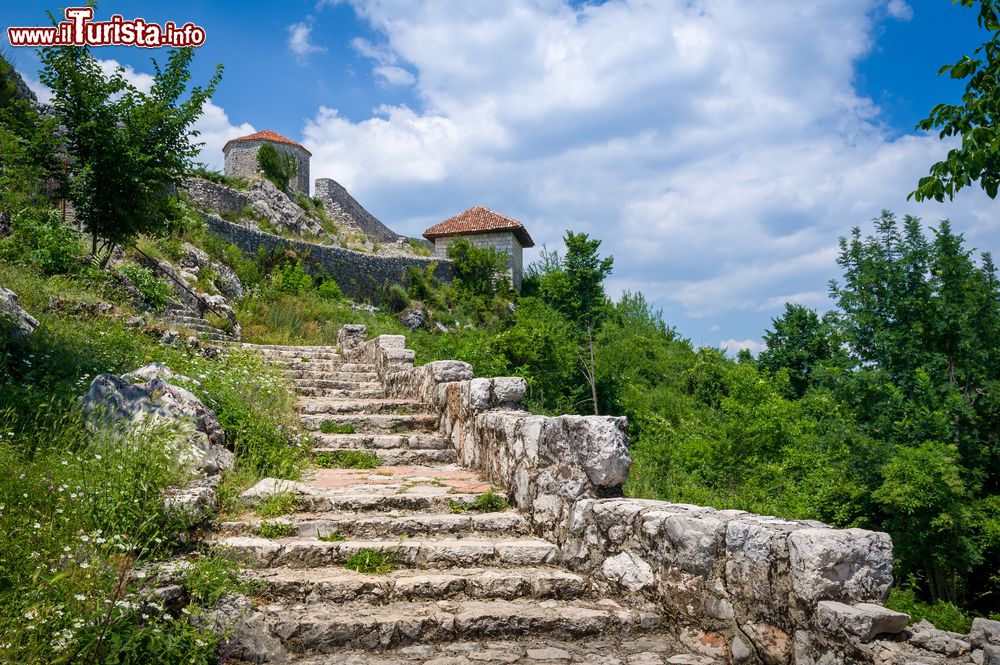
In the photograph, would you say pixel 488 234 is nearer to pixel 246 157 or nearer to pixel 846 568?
pixel 246 157

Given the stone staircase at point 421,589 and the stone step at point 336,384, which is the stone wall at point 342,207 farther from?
the stone staircase at point 421,589

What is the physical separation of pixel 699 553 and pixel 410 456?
3.98 m

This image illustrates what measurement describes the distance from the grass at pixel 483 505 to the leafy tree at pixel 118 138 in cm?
806

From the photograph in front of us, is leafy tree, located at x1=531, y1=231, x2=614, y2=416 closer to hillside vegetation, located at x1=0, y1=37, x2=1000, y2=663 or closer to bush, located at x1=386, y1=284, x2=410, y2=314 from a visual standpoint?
hillside vegetation, located at x1=0, y1=37, x2=1000, y2=663

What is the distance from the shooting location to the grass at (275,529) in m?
4.32

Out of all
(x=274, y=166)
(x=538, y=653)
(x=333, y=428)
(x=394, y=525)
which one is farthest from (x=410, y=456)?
(x=274, y=166)

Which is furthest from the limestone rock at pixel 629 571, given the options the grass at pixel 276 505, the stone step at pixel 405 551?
the grass at pixel 276 505

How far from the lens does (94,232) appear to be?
1001 centimetres

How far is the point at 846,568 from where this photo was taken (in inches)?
103

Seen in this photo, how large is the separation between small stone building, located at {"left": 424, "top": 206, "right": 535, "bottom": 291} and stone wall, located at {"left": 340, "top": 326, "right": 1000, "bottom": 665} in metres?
26.6

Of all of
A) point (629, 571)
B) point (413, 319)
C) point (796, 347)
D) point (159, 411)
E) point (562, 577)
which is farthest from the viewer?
point (796, 347)

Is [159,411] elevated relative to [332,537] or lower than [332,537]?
elevated

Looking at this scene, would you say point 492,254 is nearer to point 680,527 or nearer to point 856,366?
point 856,366

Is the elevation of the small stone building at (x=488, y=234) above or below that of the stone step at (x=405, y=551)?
above
